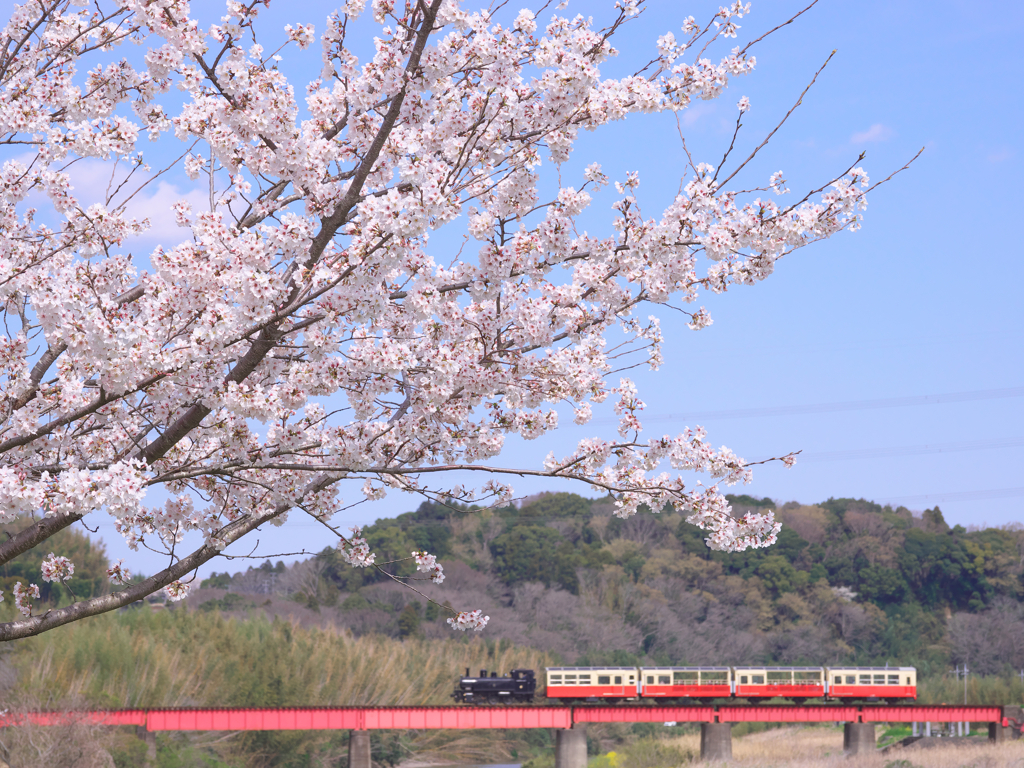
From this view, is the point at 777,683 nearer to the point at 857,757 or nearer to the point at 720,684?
the point at 720,684

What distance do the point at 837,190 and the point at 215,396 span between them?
3.27m

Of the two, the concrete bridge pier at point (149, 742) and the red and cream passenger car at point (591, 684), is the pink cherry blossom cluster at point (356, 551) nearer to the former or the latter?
the concrete bridge pier at point (149, 742)

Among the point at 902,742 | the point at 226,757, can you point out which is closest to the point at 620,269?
the point at 226,757

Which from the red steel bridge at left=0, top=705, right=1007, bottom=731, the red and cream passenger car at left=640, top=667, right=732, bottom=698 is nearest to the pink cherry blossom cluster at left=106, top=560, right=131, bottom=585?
the red steel bridge at left=0, top=705, right=1007, bottom=731

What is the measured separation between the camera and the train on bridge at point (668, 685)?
29.4 m

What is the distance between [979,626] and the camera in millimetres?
53312

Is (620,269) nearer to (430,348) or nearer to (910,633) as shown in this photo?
(430,348)

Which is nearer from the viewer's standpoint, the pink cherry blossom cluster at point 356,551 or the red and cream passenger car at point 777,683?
the pink cherry blossom cluster at point 356,551

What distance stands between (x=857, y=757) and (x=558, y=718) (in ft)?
29.0

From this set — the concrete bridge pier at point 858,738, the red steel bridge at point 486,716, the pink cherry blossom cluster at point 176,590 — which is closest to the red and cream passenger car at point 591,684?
the red steel bridge at point 486,716

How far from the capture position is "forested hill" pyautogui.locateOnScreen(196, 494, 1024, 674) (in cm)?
4953

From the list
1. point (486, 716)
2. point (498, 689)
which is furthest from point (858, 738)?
point (486, 716)

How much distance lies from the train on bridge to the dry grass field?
1.87m

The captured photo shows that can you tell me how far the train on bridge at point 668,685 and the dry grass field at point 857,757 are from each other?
1.87 meters
